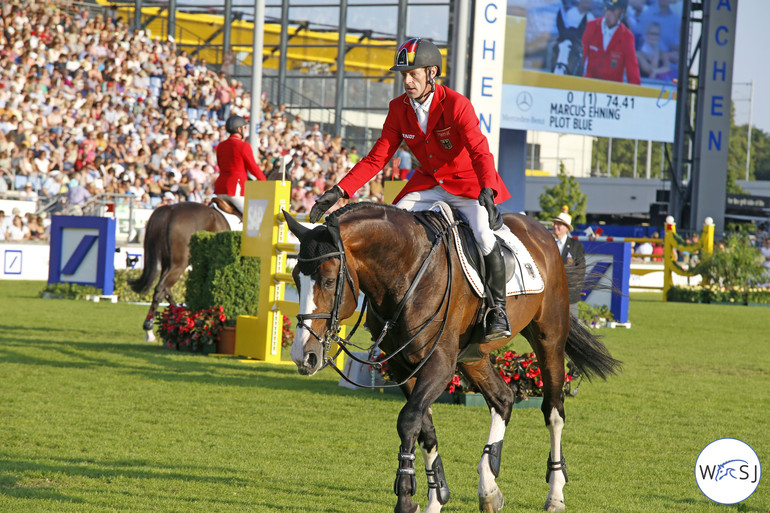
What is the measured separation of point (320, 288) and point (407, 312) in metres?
0.52

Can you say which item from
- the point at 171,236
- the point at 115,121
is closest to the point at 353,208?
the point at 171,236

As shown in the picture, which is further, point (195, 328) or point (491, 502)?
point (195, 328)

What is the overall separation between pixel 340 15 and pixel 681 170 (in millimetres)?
12333

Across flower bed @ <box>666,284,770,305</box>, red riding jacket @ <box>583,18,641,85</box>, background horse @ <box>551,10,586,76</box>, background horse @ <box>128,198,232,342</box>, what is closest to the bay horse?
background horse @ <box>128,198,232,342</box>

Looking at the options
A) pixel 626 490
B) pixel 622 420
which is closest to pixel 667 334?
pixel 622 420

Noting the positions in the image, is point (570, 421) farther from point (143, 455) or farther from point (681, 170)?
point (681, 170)

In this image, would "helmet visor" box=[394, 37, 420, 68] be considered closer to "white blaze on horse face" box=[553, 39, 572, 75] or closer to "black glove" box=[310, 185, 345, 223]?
"black glove" box=[310, 185, 345, 223]

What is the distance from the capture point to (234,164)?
11.8m

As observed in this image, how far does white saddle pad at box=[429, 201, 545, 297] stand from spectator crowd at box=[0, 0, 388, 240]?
1443 cm

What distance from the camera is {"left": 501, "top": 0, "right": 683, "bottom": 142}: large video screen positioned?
1047 inches

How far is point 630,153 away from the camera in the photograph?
4311 inches

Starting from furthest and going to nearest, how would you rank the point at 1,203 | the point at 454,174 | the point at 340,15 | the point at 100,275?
the point at 340,15, the point at 1,203, the point at 100,275, the point at 454,174

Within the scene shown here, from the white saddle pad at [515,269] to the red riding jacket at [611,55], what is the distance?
23.1 m

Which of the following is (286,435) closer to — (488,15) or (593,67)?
(488,15)
